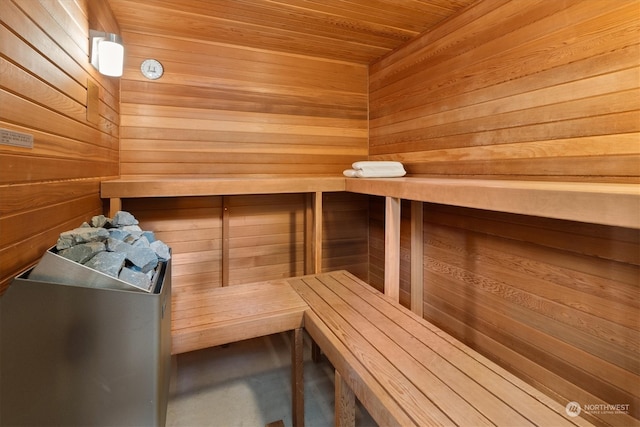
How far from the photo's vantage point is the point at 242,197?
102 inches

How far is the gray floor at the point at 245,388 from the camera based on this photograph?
5.68ft

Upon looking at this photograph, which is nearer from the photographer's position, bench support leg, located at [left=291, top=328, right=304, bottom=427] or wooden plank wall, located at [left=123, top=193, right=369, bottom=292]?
bench support leg, located at [left=291, top=328, right=304, bottom=427]

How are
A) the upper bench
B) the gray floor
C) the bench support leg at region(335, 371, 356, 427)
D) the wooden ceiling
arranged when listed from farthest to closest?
1. the wooden ceiling
2. the gray floor
3. the bench support leg at region(335, 371, 356, 427)
4. the upper bench

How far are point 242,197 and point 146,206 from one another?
2.25 ft

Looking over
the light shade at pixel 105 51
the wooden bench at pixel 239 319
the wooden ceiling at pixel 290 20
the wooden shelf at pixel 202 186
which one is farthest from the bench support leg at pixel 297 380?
the wooden ceiling at pixel 290 20

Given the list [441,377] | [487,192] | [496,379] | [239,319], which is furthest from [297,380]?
[487,192]

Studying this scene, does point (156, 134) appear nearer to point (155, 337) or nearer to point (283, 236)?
point (283, 236)

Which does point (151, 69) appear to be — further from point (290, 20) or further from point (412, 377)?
point (412, 377)

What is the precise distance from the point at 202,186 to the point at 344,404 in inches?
54.2

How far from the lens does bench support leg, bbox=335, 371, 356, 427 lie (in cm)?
120

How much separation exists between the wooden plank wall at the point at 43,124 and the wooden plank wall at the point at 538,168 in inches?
77.5

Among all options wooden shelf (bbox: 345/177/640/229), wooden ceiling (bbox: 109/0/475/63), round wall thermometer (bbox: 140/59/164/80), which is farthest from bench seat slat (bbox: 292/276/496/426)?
round wall thermometer (bbox: 140/59/164/80)

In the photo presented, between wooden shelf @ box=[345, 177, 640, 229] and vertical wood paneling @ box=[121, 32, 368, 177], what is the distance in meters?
1.38

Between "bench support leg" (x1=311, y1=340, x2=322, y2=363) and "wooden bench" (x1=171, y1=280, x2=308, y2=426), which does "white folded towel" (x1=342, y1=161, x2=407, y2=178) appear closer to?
"wooden bench" (x1=171, y1=280, x2=308, y2=426)
